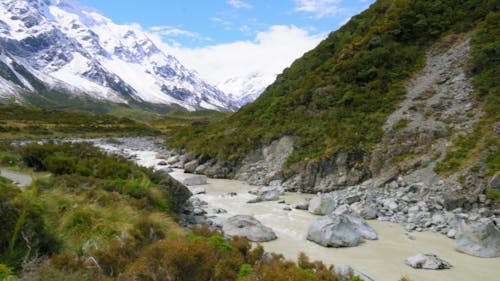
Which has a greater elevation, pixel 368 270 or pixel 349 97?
pixel 349 97

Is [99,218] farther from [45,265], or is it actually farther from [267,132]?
[267,132]

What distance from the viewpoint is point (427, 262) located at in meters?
10.5

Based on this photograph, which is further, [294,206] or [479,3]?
[479,3]

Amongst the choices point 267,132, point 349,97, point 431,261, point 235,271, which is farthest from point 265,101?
point 235,271

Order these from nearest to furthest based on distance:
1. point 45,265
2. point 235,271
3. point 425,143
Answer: point 45,265 → point 235,271 → point 425,143

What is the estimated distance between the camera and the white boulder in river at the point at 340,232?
12422mm

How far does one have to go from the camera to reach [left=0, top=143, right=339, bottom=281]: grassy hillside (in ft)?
22.0

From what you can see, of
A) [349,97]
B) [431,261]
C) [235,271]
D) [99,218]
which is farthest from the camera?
[349,97]

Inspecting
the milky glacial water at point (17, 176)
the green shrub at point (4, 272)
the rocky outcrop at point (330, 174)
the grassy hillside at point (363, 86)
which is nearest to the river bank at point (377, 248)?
Answer: the rocky outcrop at point (330, 174)

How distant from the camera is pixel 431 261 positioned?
415 inches

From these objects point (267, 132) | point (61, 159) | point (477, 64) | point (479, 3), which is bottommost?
point (61, 159)

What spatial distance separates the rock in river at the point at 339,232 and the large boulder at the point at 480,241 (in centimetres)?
293

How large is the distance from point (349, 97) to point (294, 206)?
12.8m

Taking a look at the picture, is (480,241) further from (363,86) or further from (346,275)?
(363,86)
